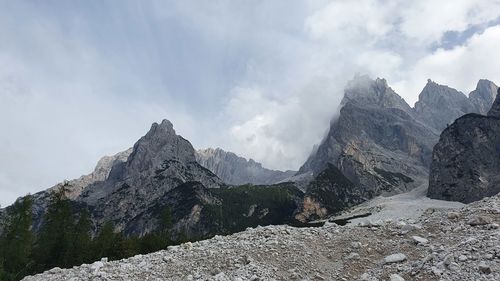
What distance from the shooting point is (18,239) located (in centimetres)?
6550

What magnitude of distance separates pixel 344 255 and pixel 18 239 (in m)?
61.3

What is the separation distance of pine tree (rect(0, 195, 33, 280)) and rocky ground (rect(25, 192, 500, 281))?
46807mm

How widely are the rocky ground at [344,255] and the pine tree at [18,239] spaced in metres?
46.8

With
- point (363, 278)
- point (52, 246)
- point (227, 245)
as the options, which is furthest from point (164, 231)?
point (363, 278)

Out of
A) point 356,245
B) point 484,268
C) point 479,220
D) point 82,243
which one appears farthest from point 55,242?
point 484,268

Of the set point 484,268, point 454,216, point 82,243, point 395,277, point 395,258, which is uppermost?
point 82,243

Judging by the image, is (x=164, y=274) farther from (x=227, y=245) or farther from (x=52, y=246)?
(x=52, y=246)

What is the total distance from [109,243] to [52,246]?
947 centimetres

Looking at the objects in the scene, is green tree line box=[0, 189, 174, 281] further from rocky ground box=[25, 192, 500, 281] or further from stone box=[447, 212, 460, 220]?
stone box=[447, 212, 460, 220]

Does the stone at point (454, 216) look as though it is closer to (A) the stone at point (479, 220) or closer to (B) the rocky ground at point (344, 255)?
(B) the rocky ground at point (344, 255)

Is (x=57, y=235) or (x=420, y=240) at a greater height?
(x=57, y=235)

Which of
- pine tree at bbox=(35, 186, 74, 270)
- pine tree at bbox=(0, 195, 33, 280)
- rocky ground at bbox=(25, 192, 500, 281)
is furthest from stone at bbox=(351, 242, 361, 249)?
pine tree at bbox=(35, 186, 74, 270)

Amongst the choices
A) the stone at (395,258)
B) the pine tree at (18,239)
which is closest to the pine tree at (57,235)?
the pine tree at (18,239)

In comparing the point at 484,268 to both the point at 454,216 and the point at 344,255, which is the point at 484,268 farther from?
the point at 454,216
